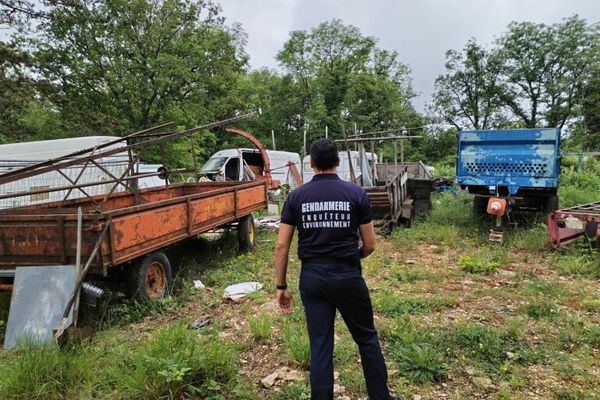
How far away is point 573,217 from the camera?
6.22 meters

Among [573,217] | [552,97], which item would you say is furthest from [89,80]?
[552,97]

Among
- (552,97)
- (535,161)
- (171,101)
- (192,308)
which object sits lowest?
(192,308)

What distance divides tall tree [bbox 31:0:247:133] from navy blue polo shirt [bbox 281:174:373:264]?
13717 mm

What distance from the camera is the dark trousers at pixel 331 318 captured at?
2.44 meters

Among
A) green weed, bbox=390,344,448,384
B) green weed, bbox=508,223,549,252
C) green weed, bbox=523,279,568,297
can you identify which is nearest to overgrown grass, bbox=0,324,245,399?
green weed, bbox=390,344,448,384

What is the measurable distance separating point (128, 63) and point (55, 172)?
6.55m

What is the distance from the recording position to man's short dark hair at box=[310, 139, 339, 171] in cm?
255

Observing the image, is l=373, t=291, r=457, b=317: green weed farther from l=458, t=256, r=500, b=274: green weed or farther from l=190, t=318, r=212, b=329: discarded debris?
l=190, t=318, r=212, b=329: discarded debris

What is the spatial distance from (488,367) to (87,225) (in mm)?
3758

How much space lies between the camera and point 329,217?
2469 mm

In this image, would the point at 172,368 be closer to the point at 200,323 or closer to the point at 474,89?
the point at 200,323

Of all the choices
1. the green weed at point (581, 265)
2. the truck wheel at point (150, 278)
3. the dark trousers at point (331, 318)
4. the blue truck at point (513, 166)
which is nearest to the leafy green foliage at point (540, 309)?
the green weed at point (581, 265)

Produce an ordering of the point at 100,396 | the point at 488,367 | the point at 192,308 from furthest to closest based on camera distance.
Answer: the point at 192,308, the point at 488,367, the point at 100,396

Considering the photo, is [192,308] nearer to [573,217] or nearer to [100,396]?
[100,396]
